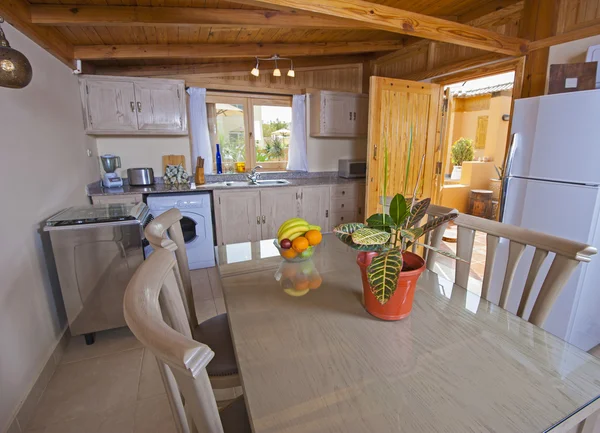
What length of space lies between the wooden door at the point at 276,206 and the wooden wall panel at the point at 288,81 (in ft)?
4.47

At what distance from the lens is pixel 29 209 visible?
1.87 meters

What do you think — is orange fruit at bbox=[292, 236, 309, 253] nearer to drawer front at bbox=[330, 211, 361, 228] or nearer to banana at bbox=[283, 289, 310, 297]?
banana at bbox=[283, 289, 310, 297]

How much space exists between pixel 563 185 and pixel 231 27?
8.72ft

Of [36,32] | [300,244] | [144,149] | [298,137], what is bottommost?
[300,244]

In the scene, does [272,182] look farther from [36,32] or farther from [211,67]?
[36,32]

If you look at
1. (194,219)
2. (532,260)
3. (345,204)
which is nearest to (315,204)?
(345,204)

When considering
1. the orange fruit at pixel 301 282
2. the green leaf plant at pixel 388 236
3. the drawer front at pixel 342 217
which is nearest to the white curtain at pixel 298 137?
the drawer front at pixel 342 217

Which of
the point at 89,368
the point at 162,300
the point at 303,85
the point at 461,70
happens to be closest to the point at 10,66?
the point at 162,300

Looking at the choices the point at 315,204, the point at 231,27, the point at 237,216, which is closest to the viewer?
the point at 231,27

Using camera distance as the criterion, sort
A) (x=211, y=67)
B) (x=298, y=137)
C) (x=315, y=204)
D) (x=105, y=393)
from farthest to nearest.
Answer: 1. (x=298, y=137)
2. (x=315, y=204)
3. (x=211, y=67)
4. (x=105, y=393)

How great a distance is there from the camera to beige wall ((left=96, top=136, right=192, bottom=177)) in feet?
11.4

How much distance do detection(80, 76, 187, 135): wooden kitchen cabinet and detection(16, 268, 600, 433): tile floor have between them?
208 cm

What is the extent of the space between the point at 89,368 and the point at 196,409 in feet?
6.42

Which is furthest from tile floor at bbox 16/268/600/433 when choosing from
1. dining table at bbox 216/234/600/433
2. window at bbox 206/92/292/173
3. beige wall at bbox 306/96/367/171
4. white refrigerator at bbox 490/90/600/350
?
beige wall at bbox 306/96/367/171
